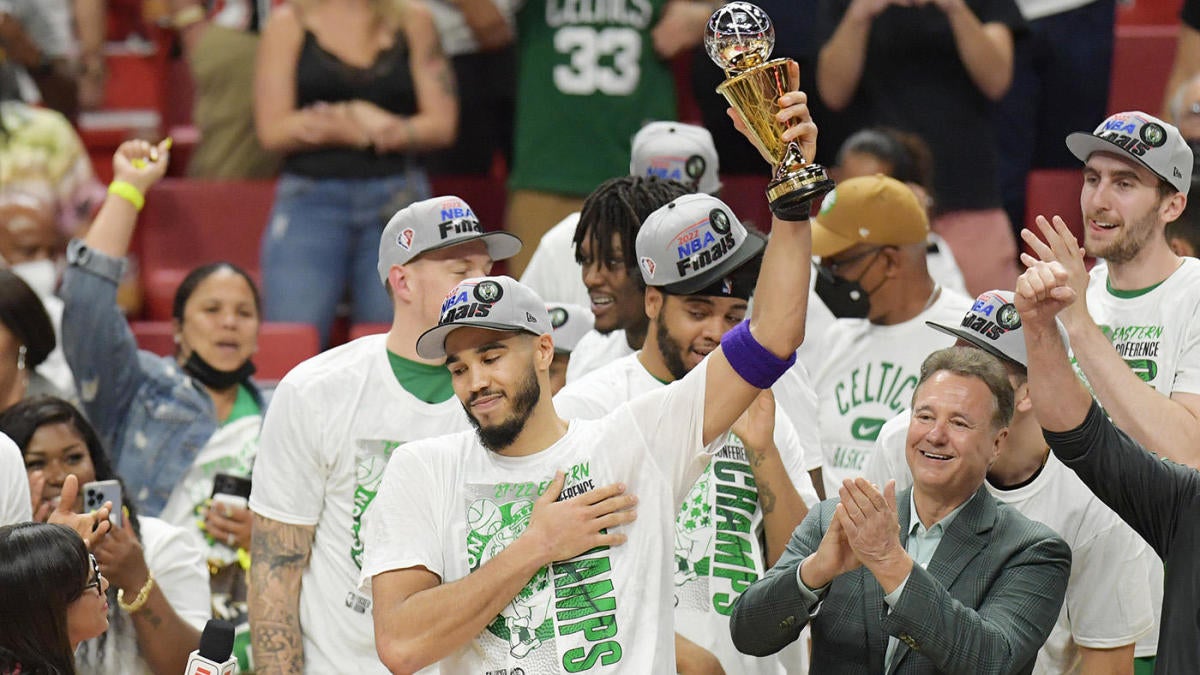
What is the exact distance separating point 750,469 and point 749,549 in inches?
8.4

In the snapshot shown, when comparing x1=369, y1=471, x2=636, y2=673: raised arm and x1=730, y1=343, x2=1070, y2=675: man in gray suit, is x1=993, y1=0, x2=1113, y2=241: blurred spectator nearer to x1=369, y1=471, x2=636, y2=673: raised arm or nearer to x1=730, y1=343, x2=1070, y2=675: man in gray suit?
x1=730, y1=343, x2=1070, y2=675: man in gray suit

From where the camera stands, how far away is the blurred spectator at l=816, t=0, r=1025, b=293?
7.47 metres

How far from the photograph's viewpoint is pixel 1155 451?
4.31m

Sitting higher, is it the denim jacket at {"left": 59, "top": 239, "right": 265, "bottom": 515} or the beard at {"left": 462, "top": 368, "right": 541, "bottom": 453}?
the beard at {"left": 462, "top": 368, "right": 541, "bottom": 453}

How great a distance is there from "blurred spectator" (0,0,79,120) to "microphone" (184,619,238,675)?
233 inches

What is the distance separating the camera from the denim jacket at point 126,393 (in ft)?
19.7

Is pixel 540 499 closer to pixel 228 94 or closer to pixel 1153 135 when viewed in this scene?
pixel 1153 135

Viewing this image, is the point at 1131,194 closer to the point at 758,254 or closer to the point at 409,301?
the point at 758,254

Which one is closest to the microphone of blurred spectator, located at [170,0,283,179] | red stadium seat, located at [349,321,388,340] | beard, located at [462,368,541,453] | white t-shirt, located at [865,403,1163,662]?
beard, located at [462,368,541,453]

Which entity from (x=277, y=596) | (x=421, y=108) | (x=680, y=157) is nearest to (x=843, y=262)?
(x=680, y=157)

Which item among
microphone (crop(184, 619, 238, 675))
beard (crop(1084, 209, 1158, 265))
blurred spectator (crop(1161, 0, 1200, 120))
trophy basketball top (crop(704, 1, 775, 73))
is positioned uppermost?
trophy basketball top (crop(704, 1, 775, 73))

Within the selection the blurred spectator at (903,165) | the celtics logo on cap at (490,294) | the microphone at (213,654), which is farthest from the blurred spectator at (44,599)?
the blurred spectator at (903,165)

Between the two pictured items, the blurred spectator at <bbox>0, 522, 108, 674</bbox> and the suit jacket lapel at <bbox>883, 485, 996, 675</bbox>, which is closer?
the blurred spectator at <bbox>0, 522, 108, 674</bbox>

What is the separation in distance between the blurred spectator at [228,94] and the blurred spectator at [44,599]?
15.1 feet
